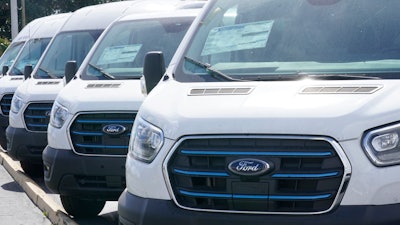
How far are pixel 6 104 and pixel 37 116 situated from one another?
254cm

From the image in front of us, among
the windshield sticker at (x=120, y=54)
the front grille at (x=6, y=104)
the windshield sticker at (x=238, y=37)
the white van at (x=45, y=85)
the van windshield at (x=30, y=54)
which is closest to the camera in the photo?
the windshield sticker at (x=238, y=37)

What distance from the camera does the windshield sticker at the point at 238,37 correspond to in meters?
5.13

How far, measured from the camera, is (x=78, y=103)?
7.09 m

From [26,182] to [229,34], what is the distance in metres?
5.35

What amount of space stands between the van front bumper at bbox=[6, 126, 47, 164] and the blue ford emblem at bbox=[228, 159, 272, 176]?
6.11m

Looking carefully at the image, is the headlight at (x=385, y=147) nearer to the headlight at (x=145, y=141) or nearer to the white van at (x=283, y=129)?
the white van at (x=283, y=129)

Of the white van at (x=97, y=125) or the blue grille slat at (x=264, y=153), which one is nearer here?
the blue grille slat at (x=264, y=153)

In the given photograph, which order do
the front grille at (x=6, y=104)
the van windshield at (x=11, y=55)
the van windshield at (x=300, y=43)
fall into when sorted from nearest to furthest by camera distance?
the van windshield at (x=300, y=43) → the front grille at (x=6, y=104) → the van windshield at (x=11, y=55)

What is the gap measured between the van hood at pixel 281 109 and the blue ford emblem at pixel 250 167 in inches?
6.3

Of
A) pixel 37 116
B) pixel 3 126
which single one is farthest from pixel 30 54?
pixel 37 116

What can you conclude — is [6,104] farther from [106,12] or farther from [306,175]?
[306,175]

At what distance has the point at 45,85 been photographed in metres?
10.3

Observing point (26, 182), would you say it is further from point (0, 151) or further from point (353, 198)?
point (353, 198)

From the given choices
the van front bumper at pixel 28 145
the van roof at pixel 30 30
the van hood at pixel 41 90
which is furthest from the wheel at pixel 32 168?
the van roof at pixel 30 30
